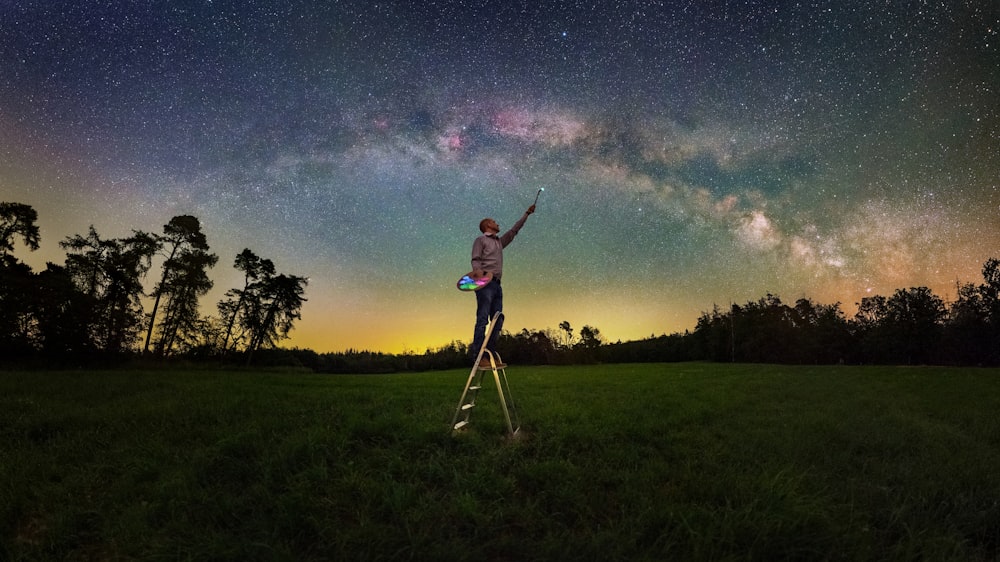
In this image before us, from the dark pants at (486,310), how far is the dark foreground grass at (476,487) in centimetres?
159

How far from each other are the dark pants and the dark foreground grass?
5.22 feet

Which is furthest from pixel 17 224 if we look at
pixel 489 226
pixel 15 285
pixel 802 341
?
pixel 802 341

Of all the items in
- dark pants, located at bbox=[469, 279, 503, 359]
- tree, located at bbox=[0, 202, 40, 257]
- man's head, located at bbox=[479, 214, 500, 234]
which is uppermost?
tree, located at bbox=[0, 202, 40, 257]

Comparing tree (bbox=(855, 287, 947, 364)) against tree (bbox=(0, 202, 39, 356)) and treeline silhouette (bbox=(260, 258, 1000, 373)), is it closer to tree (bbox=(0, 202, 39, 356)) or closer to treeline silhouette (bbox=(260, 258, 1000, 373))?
treeline silhouette (bbox=(260, 258, 1000, 373))

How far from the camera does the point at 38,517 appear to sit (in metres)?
5.96

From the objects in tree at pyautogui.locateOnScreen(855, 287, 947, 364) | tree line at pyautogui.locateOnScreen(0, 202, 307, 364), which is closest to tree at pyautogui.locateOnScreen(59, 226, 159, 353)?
tree line at pyautogui.locateOnScreen(0, 202, 307, 364)

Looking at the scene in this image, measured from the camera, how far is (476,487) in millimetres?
5945

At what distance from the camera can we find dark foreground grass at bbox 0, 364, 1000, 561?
4.79 meters

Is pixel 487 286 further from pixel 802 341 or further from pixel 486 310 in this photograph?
pixel 802 341

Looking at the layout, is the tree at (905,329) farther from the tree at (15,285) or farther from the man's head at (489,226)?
the tree at (15,285)

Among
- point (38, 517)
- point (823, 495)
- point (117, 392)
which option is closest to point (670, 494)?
point (823, 495)

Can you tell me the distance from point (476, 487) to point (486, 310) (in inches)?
107

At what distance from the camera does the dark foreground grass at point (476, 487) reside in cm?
479

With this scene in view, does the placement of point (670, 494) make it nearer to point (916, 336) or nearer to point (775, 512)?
point (775, 512)
